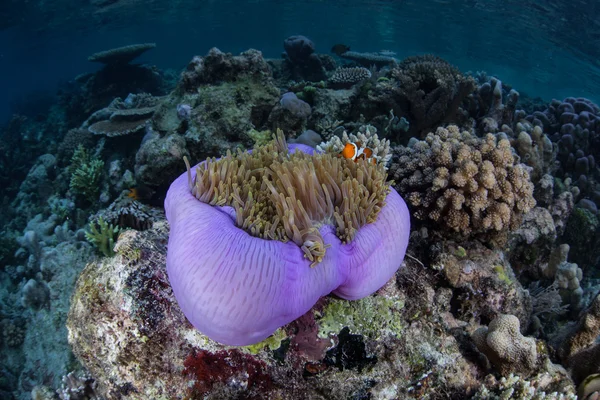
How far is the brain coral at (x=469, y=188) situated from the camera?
2697 millimetres

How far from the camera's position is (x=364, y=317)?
2098 mm

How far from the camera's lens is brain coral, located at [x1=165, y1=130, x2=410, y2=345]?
1562 millimetres

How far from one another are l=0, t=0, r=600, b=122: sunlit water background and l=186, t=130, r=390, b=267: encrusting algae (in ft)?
74.7

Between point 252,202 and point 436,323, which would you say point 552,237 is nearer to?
point 436,323

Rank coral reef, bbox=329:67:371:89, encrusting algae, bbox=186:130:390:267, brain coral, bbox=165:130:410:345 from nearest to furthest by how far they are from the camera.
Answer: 1. brain coral, bbox=165:130:410:345
2. encrusting algae, bbox=186:130:390:267
3. coral reef, bbox=329:67:371:89

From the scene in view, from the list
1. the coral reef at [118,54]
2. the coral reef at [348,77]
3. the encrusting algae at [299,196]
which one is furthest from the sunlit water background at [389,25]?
the encrusting algae at [299,196]

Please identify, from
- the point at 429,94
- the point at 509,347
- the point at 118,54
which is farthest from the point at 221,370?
the point at 118,54

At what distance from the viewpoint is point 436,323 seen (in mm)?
2297

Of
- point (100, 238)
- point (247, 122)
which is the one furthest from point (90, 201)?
point (247, 122)

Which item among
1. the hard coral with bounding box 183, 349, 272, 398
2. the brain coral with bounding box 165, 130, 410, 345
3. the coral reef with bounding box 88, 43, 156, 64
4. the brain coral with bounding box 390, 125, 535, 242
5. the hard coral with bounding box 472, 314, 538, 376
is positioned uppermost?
the brain coral with bounding box 165, 130, 410, 345

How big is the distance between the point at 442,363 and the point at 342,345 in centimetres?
72

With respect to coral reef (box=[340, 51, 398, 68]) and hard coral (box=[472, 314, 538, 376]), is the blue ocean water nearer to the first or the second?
hard coral (box=[472, 314, 538, 376])

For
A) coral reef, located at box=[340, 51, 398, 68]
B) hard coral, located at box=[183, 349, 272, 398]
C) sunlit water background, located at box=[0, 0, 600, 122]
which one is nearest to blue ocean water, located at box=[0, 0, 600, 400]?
hard coral, located at box=[183, 349, 272, 398]

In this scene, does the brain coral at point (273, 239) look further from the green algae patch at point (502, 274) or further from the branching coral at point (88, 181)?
the branching coral at point (88, 181)
